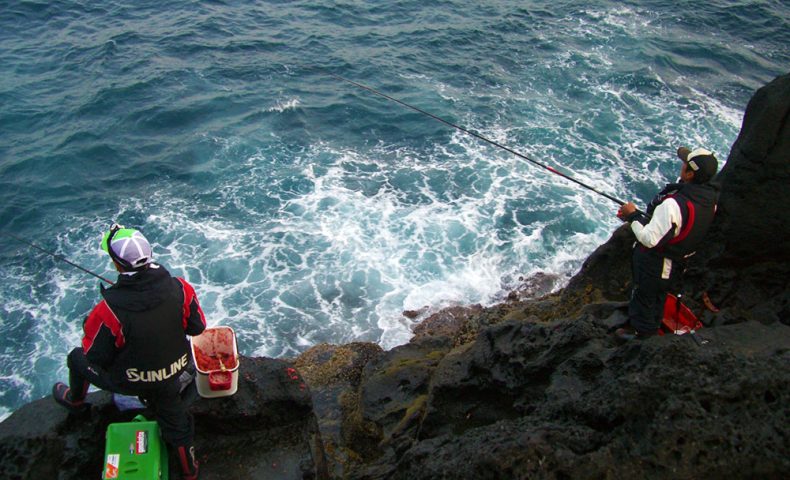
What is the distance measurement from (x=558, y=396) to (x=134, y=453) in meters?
3.41

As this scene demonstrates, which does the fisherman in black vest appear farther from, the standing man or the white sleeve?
the standing man

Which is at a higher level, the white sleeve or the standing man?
the white sleeve

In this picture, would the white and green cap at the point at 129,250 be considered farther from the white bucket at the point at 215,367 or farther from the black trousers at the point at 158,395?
the white bucket at the point at 215,367

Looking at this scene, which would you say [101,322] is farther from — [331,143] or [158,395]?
[331,143]

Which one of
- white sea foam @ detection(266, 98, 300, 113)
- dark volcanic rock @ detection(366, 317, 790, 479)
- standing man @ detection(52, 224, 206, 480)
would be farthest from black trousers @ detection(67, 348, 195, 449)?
white sea foam @ detection(266, 98, 300, 113)

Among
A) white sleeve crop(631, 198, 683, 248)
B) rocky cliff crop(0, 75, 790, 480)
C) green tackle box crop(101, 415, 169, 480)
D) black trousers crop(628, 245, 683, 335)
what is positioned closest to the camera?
rocky cliff crop(0, 75, 790, 480)

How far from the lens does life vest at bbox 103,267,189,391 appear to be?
4.30 metres

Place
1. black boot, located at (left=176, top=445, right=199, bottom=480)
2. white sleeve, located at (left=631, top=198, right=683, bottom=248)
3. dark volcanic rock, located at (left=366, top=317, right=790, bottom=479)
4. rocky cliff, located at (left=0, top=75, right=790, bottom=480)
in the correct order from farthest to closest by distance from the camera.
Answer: white sleeve, located at (left=631, top=198, right=683, bottom=248) < black boot, located at (left=176, top=445, right=199, bottom=480) < rocky cliff, located at (left=0, top=75, right=790, bottom=480) < dark volcanic rock, located at (left=366, top=317, right=790, bottom=479)

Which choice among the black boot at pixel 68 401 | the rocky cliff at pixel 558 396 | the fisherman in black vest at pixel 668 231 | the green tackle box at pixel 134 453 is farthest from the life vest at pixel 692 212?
the black boot at pixel 68 401

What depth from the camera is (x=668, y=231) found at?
5.29 m

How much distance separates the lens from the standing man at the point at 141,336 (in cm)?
430

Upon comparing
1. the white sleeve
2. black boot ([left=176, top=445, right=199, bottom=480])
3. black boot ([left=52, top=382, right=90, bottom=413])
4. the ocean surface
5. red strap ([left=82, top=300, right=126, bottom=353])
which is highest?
the white sleeve

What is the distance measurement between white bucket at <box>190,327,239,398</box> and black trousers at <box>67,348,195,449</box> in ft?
1.25

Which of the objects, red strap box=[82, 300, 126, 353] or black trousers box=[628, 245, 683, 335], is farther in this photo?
black trousers box=[628, 245, 683, 335]
